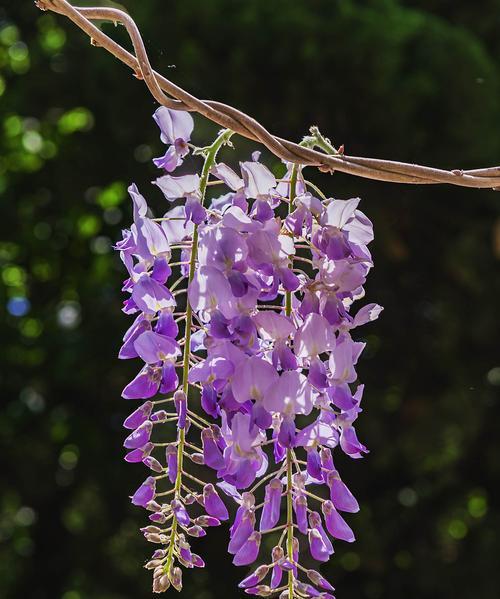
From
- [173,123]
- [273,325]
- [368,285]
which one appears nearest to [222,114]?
[173,123]

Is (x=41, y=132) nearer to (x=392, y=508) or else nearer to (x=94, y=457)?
(x=94, y=457)

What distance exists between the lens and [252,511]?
26.7 inches

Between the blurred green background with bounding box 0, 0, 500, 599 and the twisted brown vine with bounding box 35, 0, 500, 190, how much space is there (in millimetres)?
1560

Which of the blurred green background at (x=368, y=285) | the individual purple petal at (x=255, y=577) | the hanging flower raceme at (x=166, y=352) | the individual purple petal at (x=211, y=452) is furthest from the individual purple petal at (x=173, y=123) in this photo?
the blurred green background at (x=368, y=285)

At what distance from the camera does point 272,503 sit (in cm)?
66

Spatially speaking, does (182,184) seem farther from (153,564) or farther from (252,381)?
(153,564)

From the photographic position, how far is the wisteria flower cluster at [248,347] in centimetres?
62

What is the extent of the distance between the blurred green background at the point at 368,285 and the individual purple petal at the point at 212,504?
1.62 m

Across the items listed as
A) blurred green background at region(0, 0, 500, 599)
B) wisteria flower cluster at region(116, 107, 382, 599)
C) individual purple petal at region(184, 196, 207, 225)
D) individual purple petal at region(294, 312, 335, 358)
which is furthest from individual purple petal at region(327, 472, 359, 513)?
blurred green background at region(0, 0, 500, 599)

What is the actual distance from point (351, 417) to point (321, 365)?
0.08 m

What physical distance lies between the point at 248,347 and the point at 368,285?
185 centimetres

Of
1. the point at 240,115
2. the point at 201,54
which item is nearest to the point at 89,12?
the point at 240,115

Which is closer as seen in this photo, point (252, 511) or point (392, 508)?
point (252, 511)

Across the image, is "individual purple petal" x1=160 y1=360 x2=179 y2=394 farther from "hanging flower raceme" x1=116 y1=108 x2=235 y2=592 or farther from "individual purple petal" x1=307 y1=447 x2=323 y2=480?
"individual purple petal" x1=307 y1=447 x2=323 y2=480
